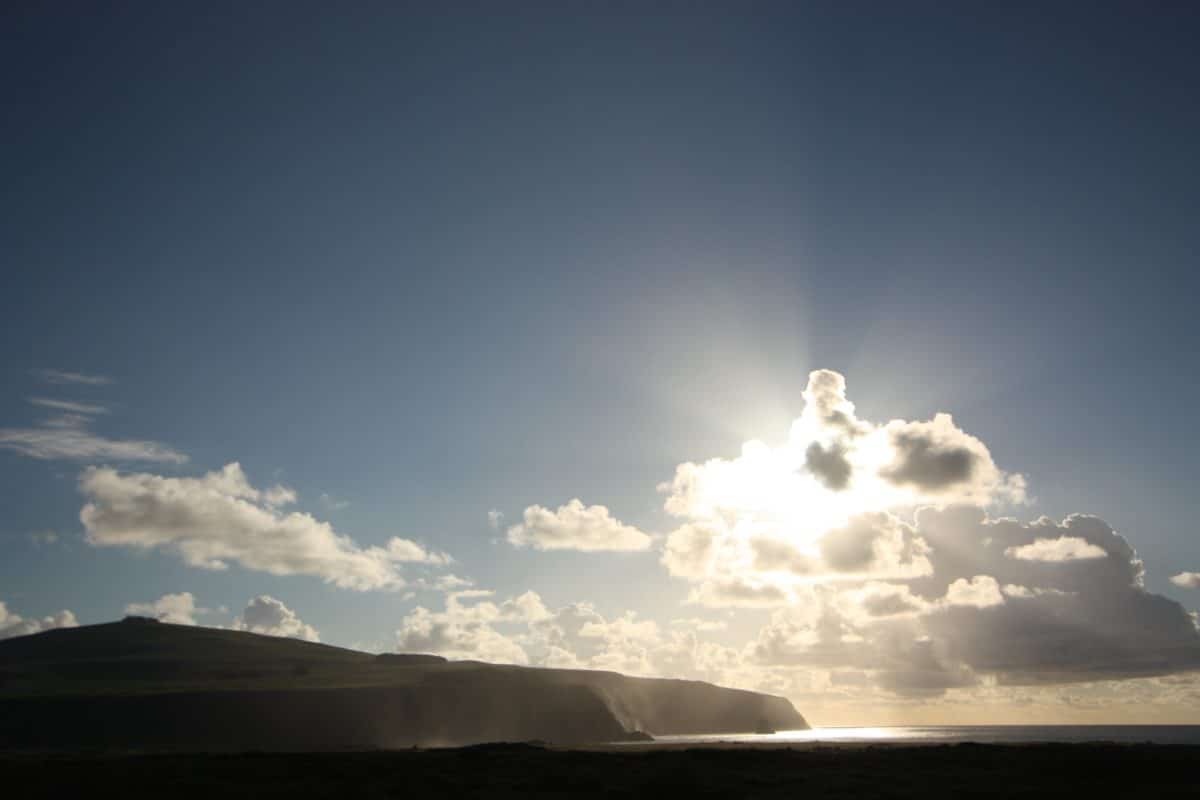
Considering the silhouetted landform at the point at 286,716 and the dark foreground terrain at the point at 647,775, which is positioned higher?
the silhouetted landform at the point at 286,716

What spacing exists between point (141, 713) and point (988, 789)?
15042cm

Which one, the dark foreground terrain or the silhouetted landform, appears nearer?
the dark foreground terrain

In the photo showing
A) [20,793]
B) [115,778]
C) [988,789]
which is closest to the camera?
[988,789]

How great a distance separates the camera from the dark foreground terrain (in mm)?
61656

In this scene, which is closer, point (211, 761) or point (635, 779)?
point (635, 779)

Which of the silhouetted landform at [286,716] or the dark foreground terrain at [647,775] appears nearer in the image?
the dark foreground terrain at [647,775]

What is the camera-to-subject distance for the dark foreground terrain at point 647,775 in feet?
202

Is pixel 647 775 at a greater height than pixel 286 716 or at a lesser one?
lesser

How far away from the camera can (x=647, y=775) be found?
233ft

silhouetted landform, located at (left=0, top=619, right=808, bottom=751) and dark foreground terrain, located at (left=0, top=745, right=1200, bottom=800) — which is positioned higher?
silhouetted landform, located at (left=0, top=619, right=808, bottom=751)

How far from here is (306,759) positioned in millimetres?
86562

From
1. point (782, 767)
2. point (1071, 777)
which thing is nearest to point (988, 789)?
point (1071, 777)

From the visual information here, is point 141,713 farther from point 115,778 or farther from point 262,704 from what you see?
point 115,778

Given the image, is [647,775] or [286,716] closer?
[647,775]
